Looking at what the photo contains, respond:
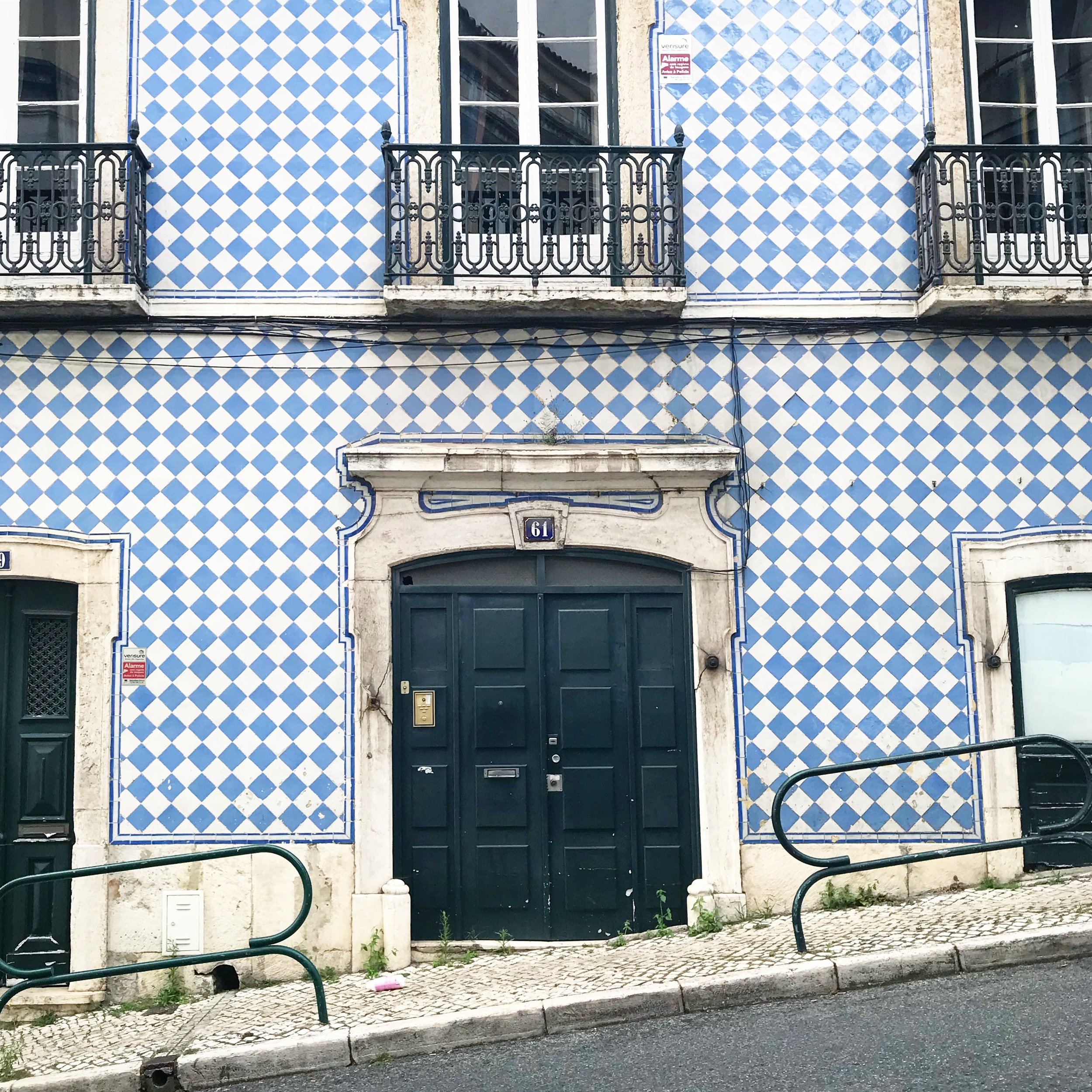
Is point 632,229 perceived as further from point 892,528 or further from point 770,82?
point 892,528

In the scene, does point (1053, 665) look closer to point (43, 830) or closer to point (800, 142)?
point (800, 142)

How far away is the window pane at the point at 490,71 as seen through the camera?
24.4 ft

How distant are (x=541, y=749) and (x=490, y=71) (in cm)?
468

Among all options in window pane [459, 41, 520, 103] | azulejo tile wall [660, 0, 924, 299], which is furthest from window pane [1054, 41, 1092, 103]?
window pane [459, 41, 520, 103]

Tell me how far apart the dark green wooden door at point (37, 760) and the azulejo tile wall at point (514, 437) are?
16.9 inches

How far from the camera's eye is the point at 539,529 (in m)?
7.05

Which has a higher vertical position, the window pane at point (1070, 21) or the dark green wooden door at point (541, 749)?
the window pane at point (1070, 21)

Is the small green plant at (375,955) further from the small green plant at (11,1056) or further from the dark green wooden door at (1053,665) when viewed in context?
the dark green wooden door at (1053,665)

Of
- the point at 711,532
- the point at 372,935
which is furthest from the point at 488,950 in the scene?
the point at 711,532

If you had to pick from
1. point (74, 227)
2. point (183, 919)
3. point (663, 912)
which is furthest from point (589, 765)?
point (74, 227)

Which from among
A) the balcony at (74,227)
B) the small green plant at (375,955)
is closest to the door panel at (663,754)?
the small green plant at (375,955)

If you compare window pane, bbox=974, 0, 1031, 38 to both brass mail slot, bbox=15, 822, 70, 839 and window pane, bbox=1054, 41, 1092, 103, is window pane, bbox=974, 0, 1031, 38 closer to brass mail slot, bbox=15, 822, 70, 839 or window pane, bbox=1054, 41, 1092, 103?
window pane, bbox=1054, 41, 1092, 103

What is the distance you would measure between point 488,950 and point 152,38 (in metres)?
6.48

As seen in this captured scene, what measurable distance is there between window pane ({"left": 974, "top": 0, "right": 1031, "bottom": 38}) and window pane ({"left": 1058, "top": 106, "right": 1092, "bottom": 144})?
645 mm
